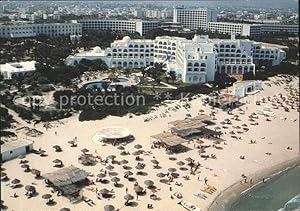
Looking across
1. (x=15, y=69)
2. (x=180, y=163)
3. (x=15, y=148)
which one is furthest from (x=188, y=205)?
(x=15, y=69)

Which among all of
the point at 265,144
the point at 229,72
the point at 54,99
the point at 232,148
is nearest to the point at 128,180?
the point at 232,148

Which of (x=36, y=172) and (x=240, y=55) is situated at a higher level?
(x=240, y=55)

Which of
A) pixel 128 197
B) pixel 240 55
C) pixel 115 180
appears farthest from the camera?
pixel 240 55

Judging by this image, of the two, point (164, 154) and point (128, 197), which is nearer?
point (128, 197)

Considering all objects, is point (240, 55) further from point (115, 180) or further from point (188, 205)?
point (188, 205)

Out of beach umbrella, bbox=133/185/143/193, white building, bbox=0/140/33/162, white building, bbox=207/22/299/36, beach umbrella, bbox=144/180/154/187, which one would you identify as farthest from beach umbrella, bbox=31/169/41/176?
white building, bbox=207/22/299/36

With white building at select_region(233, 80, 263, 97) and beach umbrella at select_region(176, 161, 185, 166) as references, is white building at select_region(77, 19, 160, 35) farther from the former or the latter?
beach umbrella at select_region(176, 161, 185, 166)

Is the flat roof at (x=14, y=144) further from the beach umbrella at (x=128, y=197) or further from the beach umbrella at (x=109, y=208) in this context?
the beach umbrella at (x=128, y=197)
